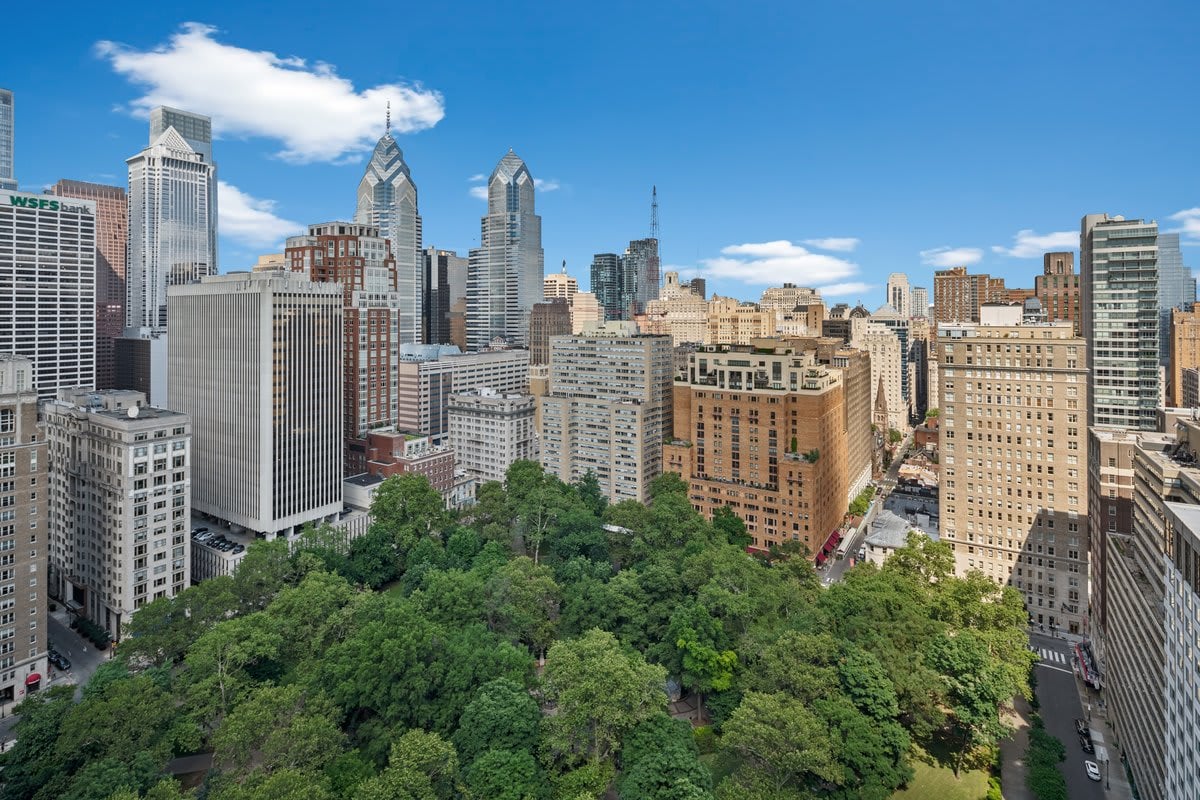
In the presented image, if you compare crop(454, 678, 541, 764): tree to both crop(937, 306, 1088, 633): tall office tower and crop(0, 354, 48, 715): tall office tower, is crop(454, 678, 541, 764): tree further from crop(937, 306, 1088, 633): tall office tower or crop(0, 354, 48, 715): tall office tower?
crop(937, 306, 1088, 633): tall office tower

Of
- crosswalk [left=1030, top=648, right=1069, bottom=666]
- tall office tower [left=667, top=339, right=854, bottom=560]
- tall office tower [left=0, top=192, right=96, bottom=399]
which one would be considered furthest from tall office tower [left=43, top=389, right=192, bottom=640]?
crosswalk [left=1030, top=648, right=1069, bottom=666]

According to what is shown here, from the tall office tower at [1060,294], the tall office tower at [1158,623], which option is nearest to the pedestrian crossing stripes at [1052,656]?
the tall office tower at [1158,623]

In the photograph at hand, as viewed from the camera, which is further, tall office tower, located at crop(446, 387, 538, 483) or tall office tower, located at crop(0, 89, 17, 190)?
tall office tower, located at crop(0, 89, 17, 190)

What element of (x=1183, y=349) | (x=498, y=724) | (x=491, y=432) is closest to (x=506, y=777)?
(x=498, y=724)

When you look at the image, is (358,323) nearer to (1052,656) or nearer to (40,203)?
(40,203)

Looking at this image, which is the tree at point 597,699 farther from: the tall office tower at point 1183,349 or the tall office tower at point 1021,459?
the tall office tower at point 1183,349

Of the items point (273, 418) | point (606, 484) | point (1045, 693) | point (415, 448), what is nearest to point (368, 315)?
point (415, 448)

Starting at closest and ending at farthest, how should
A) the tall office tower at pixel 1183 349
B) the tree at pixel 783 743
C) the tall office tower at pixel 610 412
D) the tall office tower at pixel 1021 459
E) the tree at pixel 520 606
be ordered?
the tree at pixel 783 743, the tree at pixel 520 606, the tall office tower at pixel 1021 459, the tall office tower at pixel 610 412, the tall office tower at pixel 1183 349
